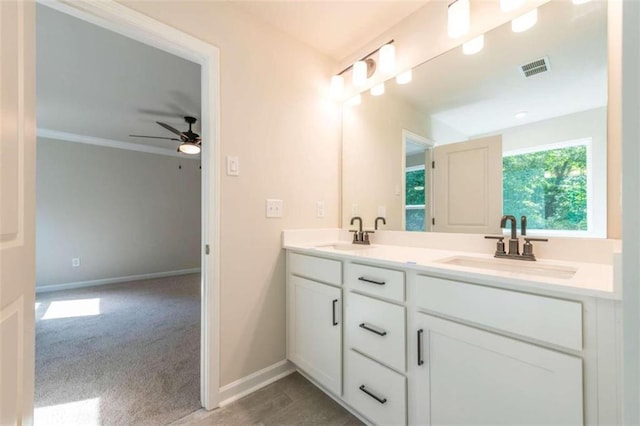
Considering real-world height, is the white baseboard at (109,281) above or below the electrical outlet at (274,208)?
below

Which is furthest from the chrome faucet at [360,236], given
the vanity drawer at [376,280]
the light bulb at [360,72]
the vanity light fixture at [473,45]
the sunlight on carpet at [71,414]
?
the sunlight on carpet at [71,414]

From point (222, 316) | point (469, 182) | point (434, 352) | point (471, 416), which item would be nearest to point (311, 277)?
point (222, 316)

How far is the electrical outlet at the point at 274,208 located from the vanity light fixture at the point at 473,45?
1.42 meters

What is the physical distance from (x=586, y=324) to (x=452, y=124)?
122 cm

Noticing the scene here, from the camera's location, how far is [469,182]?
150cm

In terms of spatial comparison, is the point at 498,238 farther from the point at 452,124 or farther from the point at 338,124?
the point at 338,124

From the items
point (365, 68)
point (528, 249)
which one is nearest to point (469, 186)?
point (528, 249)

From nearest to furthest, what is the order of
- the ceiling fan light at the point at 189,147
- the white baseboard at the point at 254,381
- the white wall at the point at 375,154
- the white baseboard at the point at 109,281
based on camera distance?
the white baseboard at the point at 254,381
the white wall at the point at 375,154
the ceiling fan light at the point at 189,147
the white baseboard at the point at 109,281

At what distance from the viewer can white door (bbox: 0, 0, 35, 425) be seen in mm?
508

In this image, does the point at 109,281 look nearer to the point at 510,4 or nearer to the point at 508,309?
the point at 508,309

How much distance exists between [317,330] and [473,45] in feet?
6.02

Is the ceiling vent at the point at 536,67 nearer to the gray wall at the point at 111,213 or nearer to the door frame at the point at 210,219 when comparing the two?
the door frame at the point at 210,219

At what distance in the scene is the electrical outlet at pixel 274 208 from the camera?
1.75m

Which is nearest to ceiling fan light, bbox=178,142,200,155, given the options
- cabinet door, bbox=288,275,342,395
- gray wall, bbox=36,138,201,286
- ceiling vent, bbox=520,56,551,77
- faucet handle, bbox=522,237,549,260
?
gray wall, bbox=36,138,201,286
